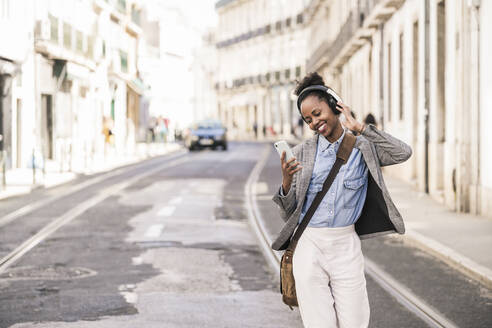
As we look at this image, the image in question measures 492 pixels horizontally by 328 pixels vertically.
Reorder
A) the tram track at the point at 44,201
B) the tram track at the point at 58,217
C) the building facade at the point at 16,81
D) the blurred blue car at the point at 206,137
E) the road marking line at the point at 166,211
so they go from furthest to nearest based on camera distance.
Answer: the blurred blue car at the point at 206,137
the building facade at the point at 16,81
the road marking line at the point at 166,211
the tram track at the point at 44,201
the tram track at the point at 58,217

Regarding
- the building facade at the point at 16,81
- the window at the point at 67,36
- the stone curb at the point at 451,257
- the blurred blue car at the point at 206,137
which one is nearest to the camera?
the stone curb at the point at 451,257

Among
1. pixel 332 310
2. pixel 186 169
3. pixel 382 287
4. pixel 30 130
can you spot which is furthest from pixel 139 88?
pixel 332 310

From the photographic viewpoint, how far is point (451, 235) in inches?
503

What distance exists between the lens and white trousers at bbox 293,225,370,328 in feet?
15.4

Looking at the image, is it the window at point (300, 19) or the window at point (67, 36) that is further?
the window at point (300, 19)

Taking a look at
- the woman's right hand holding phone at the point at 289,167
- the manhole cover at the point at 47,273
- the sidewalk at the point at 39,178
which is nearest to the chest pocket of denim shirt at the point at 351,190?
the woman's right hand holding phone at the point at 289,167

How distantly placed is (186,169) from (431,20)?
1267cm

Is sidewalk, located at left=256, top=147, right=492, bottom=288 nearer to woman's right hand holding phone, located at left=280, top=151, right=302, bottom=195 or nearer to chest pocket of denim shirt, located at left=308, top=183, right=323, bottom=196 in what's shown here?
chest pocket of denim shirt, located at left=308, top=183, right=323, bottom=196

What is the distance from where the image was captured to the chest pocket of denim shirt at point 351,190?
185 inches

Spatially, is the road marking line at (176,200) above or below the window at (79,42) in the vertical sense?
below

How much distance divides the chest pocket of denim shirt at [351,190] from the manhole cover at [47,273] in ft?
16.8

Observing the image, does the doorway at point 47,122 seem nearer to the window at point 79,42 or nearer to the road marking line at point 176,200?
the window at point 79,42

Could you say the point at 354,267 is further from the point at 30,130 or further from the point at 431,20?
the point at 30,130

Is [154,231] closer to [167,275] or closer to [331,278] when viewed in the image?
[167,275]
